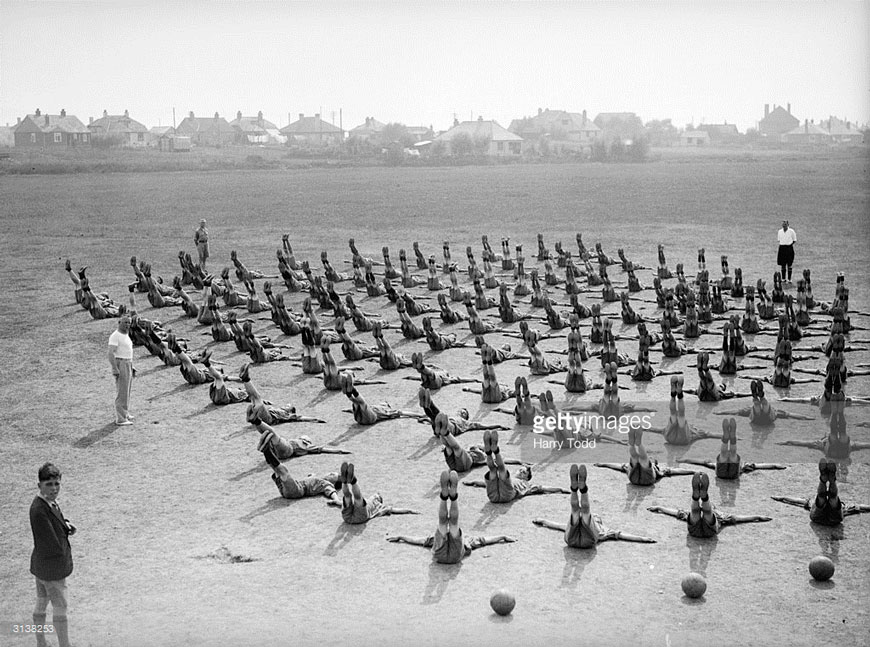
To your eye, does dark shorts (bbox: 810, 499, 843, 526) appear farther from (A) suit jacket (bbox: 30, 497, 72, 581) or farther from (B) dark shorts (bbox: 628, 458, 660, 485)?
(A) suit jacket (bbox: 30, 497, 72, 581)

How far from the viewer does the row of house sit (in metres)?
92.4

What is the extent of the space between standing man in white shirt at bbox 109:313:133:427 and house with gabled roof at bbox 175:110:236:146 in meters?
108

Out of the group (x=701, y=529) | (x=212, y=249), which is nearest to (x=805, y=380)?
(x=701, y=529)

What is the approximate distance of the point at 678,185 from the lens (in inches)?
2628

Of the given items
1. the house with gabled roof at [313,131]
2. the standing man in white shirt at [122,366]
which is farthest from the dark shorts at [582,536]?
the house with gabled roof at [313,131]

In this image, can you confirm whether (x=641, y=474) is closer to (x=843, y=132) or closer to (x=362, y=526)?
(x=362, y=526)

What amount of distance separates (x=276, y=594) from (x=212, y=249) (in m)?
31.1

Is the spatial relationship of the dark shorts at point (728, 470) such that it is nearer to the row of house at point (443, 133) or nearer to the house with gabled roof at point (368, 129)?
the row of house at point (443, 133)

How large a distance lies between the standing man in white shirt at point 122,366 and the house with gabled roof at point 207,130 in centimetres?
10844

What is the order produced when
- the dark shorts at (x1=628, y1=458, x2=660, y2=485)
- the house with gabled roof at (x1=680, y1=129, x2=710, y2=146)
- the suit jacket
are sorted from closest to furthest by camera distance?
the suit jacket < the dark shorts at (x1=628, y1=458, x2=660, y2=485) < the house with gabled roof at (x1=680, y1=129, x2=710, y2=146)

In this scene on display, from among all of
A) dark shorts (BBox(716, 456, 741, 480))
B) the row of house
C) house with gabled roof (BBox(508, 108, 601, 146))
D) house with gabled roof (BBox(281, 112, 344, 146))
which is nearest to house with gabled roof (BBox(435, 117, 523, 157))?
the row of house

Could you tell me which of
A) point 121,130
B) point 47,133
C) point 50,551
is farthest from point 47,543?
point 121,130

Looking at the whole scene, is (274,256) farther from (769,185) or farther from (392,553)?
(769,185)

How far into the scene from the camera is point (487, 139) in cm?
11700
